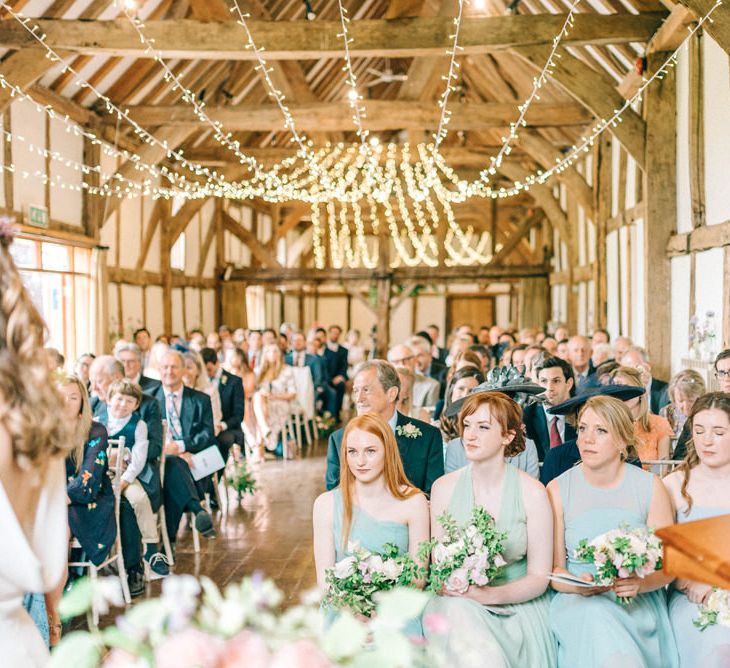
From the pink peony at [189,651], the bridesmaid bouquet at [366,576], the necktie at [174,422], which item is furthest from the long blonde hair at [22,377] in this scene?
the necktie at [174,422]

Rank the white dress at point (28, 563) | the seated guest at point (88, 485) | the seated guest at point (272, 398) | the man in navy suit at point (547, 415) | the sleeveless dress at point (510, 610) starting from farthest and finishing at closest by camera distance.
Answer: the seated guest at point (272, 398) < the man in navy suit at point (547, 415) < the seated guest at point (88, 485) < the sleeveless dress at point (510, 610) < the white dress at point (28, 563)

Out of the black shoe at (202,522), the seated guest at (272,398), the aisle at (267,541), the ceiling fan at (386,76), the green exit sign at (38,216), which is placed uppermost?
the ceiling fan at (386,76)

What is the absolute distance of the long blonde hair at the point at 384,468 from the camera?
10.1ft

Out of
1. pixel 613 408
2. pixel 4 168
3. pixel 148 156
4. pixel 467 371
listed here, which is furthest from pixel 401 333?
pixel 613 408

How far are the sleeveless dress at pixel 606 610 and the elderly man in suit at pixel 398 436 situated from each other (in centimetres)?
92

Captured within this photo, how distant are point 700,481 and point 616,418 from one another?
0.38m

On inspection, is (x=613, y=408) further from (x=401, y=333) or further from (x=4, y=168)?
(x=401, y=333)

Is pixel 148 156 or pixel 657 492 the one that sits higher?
pixel 148 156

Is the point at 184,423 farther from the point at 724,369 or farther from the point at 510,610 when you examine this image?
the point at 510,610

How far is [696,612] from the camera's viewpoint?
2.91m

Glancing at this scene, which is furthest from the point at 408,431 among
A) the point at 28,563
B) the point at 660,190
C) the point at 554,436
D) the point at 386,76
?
the point at 386,76

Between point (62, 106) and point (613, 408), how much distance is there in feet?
32.2

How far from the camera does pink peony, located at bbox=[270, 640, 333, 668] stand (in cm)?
103

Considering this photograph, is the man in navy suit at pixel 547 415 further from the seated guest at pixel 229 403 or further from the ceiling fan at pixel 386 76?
the ceiling fan at pixel 386 76
